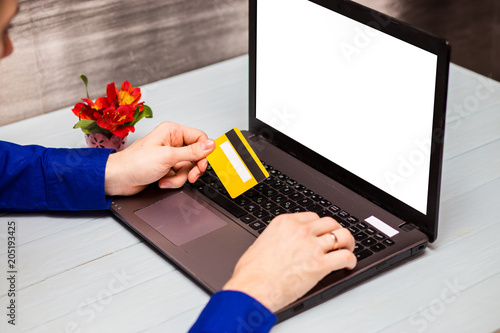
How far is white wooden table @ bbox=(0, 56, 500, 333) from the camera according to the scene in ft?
3.07

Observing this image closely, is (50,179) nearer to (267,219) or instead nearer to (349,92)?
(267,219)

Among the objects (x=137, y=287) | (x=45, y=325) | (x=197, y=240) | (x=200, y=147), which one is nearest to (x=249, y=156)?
(x=200, y=147)

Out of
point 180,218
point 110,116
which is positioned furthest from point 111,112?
point 180,218

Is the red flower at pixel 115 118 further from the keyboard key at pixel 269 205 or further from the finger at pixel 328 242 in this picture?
the finger at pixel 328 242

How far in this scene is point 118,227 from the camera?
116 cm

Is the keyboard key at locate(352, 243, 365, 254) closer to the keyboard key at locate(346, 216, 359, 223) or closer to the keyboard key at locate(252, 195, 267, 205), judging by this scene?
the keyboard key at locate(346, 216, 359, 223)

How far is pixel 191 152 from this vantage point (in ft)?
3.90

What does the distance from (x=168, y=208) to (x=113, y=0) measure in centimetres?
64

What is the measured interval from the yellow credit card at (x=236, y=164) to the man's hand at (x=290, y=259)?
0.17 meters

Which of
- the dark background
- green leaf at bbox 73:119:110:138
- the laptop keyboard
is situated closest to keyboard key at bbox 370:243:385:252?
the laptop keyboard

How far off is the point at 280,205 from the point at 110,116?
1.23 ft

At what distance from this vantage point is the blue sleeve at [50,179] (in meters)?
1.18

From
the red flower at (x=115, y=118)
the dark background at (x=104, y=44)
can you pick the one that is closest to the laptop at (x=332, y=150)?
the red flower at (x=115, y=118)

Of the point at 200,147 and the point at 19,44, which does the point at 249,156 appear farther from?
the point at 19,44
